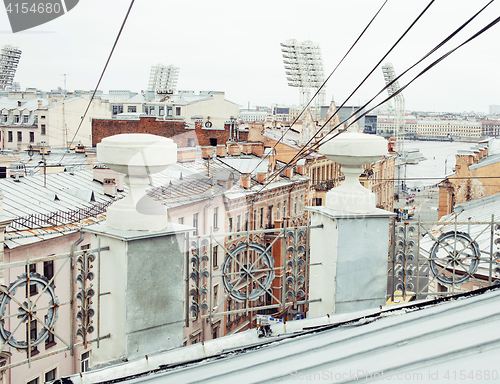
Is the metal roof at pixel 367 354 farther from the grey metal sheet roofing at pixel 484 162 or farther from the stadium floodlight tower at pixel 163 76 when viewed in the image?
the stadium floodlight tower at pixel 163 76

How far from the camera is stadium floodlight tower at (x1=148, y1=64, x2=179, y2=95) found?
161 ft

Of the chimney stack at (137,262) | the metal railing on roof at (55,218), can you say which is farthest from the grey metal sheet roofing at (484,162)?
the chimney stack at (137,262)

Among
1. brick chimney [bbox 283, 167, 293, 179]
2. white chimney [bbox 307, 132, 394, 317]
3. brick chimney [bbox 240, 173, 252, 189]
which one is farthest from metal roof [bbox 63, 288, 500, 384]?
brick chimney [bbox 283, 167, 293, 179]

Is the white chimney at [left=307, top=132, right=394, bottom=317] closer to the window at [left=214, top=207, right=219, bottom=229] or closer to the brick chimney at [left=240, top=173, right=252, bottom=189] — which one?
the window at [left=214, top=207, right=219, bottom=229]

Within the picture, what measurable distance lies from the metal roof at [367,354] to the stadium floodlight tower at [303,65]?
4425cm

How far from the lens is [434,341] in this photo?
2.16 metres

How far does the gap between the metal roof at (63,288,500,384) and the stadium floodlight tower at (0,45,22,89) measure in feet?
174

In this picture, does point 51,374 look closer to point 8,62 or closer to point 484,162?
point 484,162

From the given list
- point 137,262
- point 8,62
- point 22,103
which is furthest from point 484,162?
point 8,62

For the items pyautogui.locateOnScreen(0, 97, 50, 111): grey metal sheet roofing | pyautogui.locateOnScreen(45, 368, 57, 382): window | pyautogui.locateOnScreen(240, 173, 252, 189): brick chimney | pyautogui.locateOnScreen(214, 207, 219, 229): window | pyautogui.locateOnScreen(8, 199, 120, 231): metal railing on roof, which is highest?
pyautogui.locateOnScreen(0, 97, 50, 111): grey metal sheet roofing

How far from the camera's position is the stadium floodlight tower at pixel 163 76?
49094 mm

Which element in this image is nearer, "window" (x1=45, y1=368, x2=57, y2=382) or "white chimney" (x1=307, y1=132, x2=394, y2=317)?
"white chimney" (x1=307, y1=132, x2=394, y2=317)

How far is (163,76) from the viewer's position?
49750 millimetres

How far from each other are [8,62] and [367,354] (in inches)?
2157
